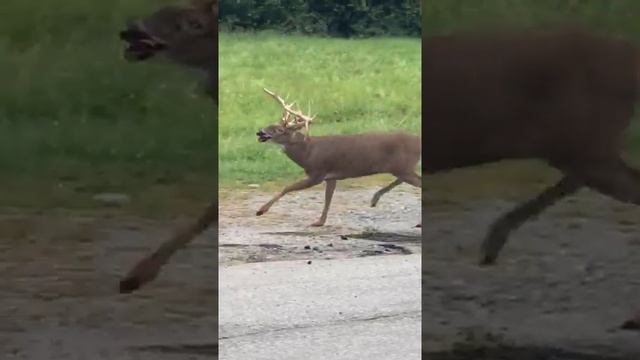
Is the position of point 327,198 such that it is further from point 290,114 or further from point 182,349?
point 182,349

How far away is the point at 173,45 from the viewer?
10.6ft

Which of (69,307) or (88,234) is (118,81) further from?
(69,307)

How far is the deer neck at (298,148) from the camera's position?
14.5ft

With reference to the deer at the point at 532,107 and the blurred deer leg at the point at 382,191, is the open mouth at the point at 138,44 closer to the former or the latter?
the deer at the point at 532,107

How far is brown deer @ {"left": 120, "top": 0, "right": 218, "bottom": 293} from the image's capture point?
318 cm

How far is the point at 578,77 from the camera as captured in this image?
329 centimetres

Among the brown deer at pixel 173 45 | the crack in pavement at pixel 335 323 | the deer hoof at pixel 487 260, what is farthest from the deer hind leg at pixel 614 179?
the brown deer at pixel 173 45

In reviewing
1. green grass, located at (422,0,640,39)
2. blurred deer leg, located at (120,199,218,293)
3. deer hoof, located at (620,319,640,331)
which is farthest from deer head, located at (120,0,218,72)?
deer hoof, located at (620,319,640,331)

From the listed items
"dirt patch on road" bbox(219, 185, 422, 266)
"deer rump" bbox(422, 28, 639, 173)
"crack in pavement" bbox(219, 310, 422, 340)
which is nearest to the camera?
"deer rump" bbox(422, 28, 639, 173)

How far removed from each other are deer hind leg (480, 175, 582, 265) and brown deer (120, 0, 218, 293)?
97 centimetres

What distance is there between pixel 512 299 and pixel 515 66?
821 mm

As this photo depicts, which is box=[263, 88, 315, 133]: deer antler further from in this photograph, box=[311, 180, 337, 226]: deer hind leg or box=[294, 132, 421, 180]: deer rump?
box=[311, 180, 337, 226]: deer hind leg

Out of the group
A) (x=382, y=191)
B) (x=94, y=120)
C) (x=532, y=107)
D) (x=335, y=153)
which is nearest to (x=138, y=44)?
(x=94, y=120)

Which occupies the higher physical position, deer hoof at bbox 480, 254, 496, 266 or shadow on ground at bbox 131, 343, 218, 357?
deer hoof at bbox 480, 254, 496, 266
